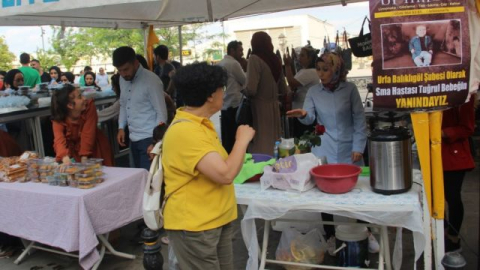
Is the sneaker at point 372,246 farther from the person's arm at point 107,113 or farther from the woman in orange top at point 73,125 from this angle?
the person's arm at point 107,113

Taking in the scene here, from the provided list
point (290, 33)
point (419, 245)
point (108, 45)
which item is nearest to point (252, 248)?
point (419, 245)

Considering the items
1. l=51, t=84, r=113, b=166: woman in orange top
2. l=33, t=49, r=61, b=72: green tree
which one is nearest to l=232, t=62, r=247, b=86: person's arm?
l=51, t=84, r=113, b=166: woman in orange top

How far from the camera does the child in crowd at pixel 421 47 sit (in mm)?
2293

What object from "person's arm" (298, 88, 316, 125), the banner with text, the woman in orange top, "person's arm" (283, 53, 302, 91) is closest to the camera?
the banner with text

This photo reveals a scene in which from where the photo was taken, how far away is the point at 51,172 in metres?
3.50

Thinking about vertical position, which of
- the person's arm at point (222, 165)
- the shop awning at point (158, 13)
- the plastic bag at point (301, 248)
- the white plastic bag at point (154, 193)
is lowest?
the plastic bag at point (301, 248)

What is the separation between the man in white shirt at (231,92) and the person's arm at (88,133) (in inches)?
90.7

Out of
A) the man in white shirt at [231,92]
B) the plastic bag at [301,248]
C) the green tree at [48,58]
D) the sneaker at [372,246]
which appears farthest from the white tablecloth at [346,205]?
the green tree at [48,58]

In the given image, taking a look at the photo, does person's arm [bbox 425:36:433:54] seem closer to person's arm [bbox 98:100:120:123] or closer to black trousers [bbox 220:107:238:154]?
person's arm [bbox 98:100:120:123]

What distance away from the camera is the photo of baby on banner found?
2.29m

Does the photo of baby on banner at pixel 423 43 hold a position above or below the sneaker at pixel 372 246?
above

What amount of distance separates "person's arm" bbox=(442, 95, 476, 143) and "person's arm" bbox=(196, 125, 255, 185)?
67.2 inches

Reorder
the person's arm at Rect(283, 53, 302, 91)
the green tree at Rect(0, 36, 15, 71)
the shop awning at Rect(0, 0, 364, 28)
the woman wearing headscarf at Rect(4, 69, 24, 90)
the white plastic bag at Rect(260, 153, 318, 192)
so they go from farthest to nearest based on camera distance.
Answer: the green tree at Rect(0, 36, 15, 71)
the woman wearing headscarf at Rect(4, 69, 24, 90)
the person's arm at Rect(283, 53, 302, 91)
the shop awning at Rect(0, 0, 364, 28)
the white plastic bag at Rect(260, 153, 318, 192)

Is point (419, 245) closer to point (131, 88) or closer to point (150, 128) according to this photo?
point (150, 128)
